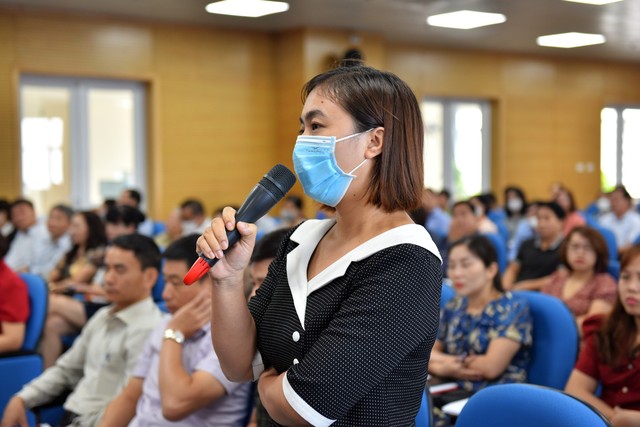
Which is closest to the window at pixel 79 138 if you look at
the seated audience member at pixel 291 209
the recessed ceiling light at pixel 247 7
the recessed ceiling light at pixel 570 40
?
the recessed ceiling light at pixel 247 7

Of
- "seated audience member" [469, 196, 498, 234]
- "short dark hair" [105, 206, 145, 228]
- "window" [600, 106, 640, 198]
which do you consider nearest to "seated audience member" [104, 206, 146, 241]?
"short dark hair" [105, 206, 145, 228]

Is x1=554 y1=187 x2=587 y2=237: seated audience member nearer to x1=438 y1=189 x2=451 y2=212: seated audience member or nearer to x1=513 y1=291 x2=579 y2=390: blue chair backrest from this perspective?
x1=438 y1=189 x2=451 y2=212: seated audience member

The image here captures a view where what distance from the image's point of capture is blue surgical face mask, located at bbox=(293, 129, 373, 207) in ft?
4.68

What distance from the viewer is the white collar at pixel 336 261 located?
4.56 feet

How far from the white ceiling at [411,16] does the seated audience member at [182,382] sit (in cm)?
719

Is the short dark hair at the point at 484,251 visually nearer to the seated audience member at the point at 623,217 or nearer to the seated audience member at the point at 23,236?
the seated audience member at the point at 23,236

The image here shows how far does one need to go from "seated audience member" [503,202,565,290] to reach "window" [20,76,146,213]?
6.11m

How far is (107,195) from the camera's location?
10.8 metres

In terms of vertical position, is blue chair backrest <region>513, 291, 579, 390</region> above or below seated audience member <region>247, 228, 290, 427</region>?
below

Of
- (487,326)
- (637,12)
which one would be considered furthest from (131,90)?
(487,326)

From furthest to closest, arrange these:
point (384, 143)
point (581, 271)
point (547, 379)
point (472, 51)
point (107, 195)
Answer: point (472, 51), point (107, 195), point (581, 271), point (547, 379), point (384, 143)

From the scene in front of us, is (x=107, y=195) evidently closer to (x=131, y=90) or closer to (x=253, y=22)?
(x=131, y=90)

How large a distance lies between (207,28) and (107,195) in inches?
108

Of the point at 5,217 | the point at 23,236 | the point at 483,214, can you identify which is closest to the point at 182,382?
the point at 23,236
